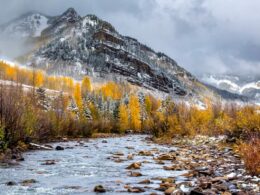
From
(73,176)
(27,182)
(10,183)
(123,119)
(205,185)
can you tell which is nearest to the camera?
(205,185)

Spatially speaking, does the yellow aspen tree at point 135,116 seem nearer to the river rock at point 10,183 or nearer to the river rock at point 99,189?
the river rock at point 10,183

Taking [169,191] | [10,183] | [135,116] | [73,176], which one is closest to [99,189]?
[169,191]

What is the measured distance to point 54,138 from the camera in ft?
169

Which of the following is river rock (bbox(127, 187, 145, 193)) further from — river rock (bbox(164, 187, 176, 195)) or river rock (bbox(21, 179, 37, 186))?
river rock (bbox(21, 179, 37, 186))

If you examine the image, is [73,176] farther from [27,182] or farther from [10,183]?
[10,183]

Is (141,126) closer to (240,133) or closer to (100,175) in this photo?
(240,133)

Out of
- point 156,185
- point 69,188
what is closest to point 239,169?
point 156,185

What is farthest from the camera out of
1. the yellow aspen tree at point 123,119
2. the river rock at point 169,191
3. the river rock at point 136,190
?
the yellow aspen tree at point 123,119

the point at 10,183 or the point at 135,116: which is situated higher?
the point at 135,116

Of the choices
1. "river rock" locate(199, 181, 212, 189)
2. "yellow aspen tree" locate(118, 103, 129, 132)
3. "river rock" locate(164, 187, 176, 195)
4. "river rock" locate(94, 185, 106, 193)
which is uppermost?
"yellow aspen tree" locate(118, 103, 129, 132)

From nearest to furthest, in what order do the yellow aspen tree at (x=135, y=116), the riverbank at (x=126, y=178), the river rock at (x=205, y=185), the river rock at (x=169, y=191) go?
the river rock at (x=169, y=191) < the river rock at (x=205, y=185) < the riverbank at (x=126, y=178) < the yellow aspen tree at (x=135, y=116)

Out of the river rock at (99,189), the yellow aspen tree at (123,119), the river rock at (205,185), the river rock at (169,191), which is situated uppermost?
the yellow aspen tree at (123,119)

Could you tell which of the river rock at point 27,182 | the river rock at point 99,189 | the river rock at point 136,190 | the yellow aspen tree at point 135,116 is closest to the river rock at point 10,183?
the river rock at point 27,182

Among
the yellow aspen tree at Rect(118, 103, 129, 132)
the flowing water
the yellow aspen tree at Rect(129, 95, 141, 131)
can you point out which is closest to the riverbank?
the flowing water
